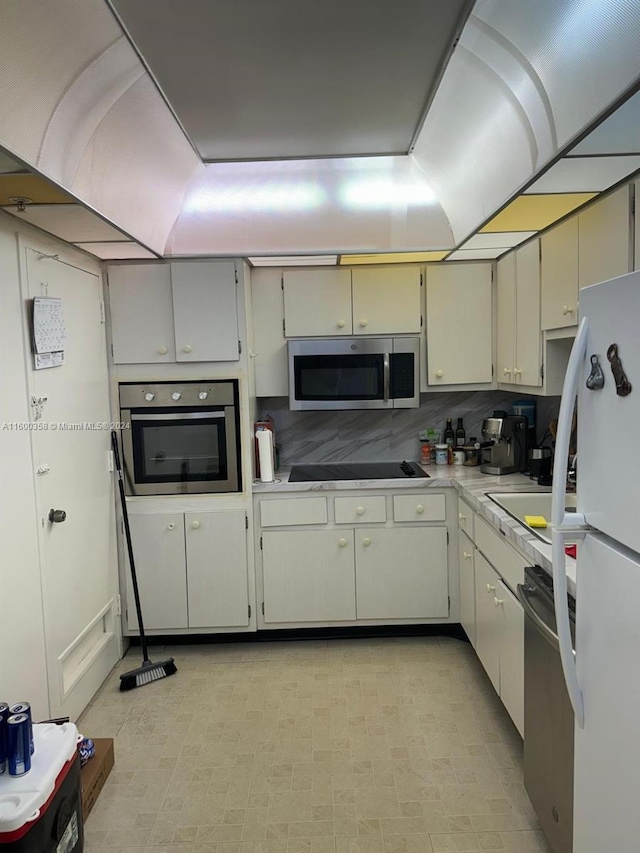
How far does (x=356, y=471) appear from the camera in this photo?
3453 mm

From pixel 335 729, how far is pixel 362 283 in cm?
229

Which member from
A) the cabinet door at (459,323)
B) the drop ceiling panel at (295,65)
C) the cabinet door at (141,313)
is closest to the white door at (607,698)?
the drop ceiling panel at (295,65)

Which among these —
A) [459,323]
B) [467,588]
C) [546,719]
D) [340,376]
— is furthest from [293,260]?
[546,719]

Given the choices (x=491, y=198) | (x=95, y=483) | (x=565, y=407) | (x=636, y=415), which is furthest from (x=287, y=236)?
(x=636, y=415)

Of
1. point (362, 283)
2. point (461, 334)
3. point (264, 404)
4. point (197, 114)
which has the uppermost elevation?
point (197, 114)

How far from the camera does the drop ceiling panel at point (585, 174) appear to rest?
5.70ft

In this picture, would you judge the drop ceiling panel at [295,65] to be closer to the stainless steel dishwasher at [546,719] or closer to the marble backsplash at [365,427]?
the marble backsplash at [365,427]

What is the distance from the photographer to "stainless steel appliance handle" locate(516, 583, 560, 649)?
1631mm

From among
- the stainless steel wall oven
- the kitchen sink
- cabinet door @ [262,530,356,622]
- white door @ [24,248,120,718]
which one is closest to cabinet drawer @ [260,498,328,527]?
cabinet door @ [262,530,356,622]

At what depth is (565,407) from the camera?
1288 millimetres

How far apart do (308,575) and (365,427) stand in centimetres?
103

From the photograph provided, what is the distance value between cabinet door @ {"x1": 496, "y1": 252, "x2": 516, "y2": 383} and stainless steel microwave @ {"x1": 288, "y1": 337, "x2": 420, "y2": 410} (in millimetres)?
472

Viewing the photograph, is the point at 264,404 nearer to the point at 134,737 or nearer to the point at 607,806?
the point at 134,737

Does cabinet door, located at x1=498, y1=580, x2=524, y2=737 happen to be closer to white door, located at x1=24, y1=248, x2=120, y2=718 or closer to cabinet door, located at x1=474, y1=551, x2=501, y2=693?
cabinet door, located at x1=474, y1=551, x2=501, y2=693
